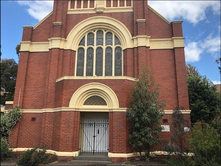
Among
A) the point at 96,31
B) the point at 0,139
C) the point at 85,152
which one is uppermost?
the point at 96,31

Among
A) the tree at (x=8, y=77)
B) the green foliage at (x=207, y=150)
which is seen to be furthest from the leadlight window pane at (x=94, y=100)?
the tree at (x=8, y=77)

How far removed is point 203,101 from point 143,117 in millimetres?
9624

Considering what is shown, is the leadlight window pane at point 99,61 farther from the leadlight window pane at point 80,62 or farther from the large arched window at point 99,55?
the leadlight window pane at point 80,62

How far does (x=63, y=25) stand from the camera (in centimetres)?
1523

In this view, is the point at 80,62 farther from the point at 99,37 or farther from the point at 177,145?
the point at 177,145

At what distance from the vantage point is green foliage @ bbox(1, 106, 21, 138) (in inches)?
527

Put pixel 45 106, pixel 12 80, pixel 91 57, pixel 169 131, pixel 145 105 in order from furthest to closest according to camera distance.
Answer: pixel 12 80 → pixel 91 57 → pixel 45 106 → pixel 169 131 → pixel 145 105


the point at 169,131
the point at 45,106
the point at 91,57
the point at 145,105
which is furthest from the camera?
the point at 91,57

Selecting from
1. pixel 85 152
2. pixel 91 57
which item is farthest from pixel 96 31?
pixel 85 152

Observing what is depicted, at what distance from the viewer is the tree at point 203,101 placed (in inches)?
696

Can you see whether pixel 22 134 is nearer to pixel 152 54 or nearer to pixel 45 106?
pixel 45 106

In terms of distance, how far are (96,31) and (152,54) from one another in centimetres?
→ 488

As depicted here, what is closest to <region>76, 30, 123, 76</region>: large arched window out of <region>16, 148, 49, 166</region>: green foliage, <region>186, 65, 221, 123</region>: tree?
<region>16, 148, 49, 166</region>: green foliage

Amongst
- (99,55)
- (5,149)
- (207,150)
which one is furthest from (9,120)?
(207,150)
